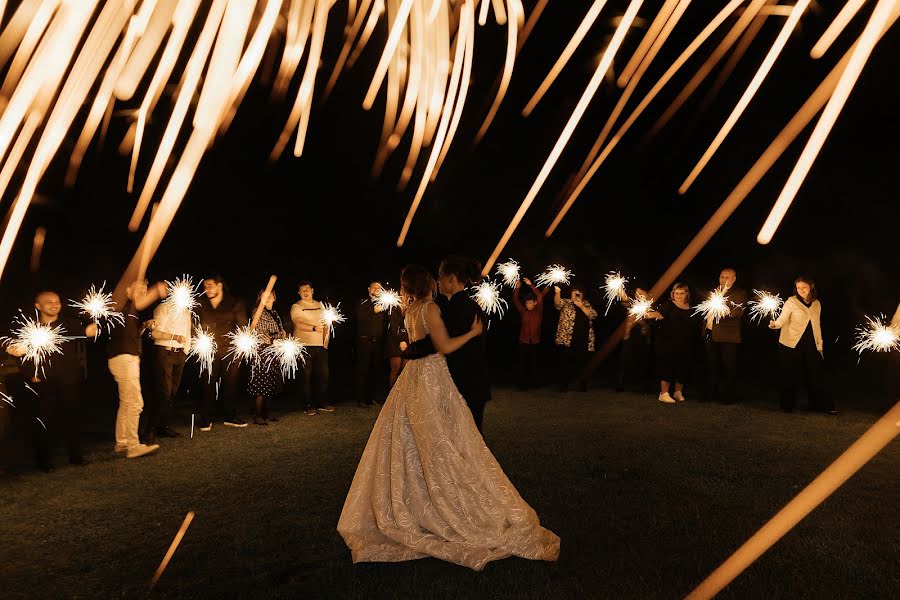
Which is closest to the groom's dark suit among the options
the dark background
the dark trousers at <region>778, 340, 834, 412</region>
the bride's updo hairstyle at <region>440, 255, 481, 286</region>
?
the bride's updo hairstyle at <region>440, 255, 481, 286</region>

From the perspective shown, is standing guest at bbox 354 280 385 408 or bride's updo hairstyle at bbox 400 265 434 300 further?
standing guest at bbox 354 280 385 408

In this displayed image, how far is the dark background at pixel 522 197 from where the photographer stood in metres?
15.0

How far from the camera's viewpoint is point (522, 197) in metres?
19.1

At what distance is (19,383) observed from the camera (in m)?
6.79

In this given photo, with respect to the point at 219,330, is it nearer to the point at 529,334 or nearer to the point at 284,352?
the point at 284,352

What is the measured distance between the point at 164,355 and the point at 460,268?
462 centimetres

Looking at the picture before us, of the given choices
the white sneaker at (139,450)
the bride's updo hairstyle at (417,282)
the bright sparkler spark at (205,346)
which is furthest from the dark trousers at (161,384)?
the bride's updo hairstyle at (417,282)

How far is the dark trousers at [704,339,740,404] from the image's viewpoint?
32.4 ft

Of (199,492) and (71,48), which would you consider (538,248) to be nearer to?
(199,492)

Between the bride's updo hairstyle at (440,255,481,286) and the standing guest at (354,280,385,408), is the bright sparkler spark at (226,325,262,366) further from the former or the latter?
the bride's updo hairstyle at (440,255,481,286)

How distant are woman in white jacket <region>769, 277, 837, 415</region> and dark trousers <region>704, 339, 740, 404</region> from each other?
0.72 meters

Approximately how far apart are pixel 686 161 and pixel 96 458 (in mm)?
16163

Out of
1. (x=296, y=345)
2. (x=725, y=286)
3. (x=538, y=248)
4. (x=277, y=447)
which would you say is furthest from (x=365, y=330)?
(x=538, y=248)

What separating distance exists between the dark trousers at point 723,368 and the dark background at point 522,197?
6649mm
